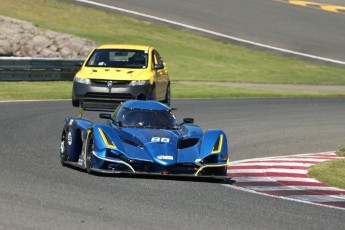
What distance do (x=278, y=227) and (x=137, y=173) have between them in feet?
11.8

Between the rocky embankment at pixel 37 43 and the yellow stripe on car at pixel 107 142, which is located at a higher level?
the yellow stripe on car at pixel 107 142

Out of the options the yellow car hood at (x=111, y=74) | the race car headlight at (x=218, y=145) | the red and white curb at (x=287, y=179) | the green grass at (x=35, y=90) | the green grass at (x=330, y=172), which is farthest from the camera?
the green grass at (x=35, y=90)

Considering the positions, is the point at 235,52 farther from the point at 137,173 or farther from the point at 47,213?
the point at 47,213

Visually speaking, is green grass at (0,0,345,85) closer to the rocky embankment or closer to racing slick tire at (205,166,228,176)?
the rocky embankment

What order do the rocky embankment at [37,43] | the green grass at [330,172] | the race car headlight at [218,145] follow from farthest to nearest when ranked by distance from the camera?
1. the rocky embankment at [37,43]
2. the green grass at [330,172]
3. the race car headlight at [218,145]

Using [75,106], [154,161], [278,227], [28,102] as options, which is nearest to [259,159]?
[154,161]

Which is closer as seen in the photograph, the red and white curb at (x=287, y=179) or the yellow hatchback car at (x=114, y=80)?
the red and white curb at (x=287, y=179)

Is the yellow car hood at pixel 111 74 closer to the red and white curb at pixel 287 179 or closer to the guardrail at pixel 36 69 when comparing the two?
the red and white curb at pixel 287 179

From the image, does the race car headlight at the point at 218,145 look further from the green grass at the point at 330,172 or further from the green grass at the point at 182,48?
the green grass at the point at 182,48

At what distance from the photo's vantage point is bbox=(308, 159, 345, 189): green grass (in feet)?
45.6

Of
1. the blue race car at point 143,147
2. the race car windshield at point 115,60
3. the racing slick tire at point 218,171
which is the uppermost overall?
the blue race car at point 143,147

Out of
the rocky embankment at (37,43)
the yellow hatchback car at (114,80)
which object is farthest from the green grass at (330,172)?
the rocky embankment at (37,43)

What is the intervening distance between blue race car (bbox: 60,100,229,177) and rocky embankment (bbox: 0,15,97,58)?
2052 centimetres

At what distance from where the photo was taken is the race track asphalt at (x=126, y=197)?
9836mm
